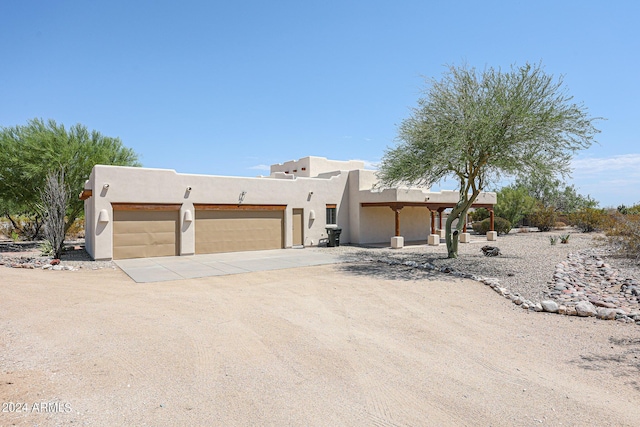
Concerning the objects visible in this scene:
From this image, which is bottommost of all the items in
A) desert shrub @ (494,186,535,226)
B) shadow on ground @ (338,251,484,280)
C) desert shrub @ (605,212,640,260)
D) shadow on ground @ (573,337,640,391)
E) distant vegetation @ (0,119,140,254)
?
shadow on ground @ (573,337,640,391)

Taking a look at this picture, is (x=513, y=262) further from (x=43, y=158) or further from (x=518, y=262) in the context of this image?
(x=43, y=158)

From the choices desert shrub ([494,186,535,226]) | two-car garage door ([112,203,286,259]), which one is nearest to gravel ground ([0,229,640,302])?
two-car garage door ([112,203,286,259])

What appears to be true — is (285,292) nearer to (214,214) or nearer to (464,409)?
(464,409)

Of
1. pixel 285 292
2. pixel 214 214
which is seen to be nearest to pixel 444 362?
pixel 285 292

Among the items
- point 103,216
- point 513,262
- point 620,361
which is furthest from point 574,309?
point 103,216

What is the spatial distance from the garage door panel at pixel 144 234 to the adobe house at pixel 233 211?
0.04m

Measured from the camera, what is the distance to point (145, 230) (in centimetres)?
1677

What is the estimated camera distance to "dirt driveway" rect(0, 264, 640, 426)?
397 cm

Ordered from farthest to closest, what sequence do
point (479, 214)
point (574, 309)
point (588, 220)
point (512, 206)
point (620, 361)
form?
point (479, 214) → point (512, 206) → point (588, 220) → point (574, 309) → point (620, 361)

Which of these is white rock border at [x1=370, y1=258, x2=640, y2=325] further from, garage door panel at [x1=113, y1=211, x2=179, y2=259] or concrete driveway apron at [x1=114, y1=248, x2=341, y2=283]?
garage door panel at [x1=113, y1=211, x2=179, y2=259]

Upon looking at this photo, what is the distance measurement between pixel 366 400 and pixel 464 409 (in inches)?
40.2

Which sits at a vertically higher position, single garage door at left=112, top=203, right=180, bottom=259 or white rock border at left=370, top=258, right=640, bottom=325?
single garage door at left=112, top=203, right=180, bottom=259

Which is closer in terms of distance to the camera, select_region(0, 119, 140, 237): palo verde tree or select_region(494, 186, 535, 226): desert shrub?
select_region(0, 119, 140, 237): palo verde tree

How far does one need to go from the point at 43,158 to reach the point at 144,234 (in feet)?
25.7
